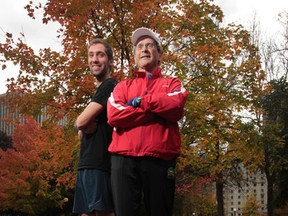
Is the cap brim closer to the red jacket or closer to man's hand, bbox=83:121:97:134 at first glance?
the red jacket

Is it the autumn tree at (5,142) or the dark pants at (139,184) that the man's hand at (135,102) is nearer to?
the dark pants at (139,184)

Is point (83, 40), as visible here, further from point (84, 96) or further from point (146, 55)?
point (146, 55)

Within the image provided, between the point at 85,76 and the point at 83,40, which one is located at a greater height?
the point at 83,40

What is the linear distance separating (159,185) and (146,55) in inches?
36.5

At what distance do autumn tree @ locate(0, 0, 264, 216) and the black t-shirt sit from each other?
4945mm

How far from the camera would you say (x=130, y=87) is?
9.34ft

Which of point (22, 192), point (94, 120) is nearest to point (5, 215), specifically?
point (22, 192)

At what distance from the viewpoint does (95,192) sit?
2986mm

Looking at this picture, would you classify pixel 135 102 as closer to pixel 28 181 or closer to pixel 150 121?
pixel 150 121

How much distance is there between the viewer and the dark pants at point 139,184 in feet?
8.46

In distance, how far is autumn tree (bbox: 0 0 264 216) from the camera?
8.47 m

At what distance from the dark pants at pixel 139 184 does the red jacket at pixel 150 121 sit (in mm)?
59

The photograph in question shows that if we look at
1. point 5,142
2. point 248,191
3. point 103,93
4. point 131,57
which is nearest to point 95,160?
point 103,93

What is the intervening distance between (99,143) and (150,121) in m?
0.60
